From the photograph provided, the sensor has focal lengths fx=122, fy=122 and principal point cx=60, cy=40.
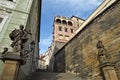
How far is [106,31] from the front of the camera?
29.3ft

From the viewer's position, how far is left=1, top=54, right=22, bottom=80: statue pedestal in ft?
13.2

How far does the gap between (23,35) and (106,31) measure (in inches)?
247

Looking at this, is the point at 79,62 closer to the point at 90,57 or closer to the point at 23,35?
the point at 90,57

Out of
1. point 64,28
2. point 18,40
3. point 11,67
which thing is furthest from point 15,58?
point 64,28

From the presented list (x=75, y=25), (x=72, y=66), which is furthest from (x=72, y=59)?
(x=75, y=25)

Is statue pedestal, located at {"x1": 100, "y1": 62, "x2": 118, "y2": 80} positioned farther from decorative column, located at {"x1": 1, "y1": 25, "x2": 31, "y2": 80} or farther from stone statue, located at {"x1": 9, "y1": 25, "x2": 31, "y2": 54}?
stone statue, located at {"x1": 9, "y1": 25, "x2": 31, "y2": 54}

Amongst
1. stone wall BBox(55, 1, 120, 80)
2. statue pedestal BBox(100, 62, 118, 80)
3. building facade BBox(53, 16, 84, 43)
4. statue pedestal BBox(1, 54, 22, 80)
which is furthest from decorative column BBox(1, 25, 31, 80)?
building facade BBox(53, 16, 84, 43)

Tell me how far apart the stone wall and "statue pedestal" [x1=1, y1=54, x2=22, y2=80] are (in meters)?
5.84

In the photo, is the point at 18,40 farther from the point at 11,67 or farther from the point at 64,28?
the point at 64,28

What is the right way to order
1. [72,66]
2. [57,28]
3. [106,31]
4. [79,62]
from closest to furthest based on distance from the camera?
[106,31], [79,62], [72,66], [57,28]

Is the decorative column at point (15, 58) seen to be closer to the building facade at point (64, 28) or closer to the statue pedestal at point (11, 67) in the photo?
the statue pedestal at point (11, 67)

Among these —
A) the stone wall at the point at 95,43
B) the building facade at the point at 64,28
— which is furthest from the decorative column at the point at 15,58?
the building facade at the point at 64,28

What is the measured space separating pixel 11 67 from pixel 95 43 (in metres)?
7.30

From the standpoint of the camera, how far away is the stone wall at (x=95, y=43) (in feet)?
26.3
